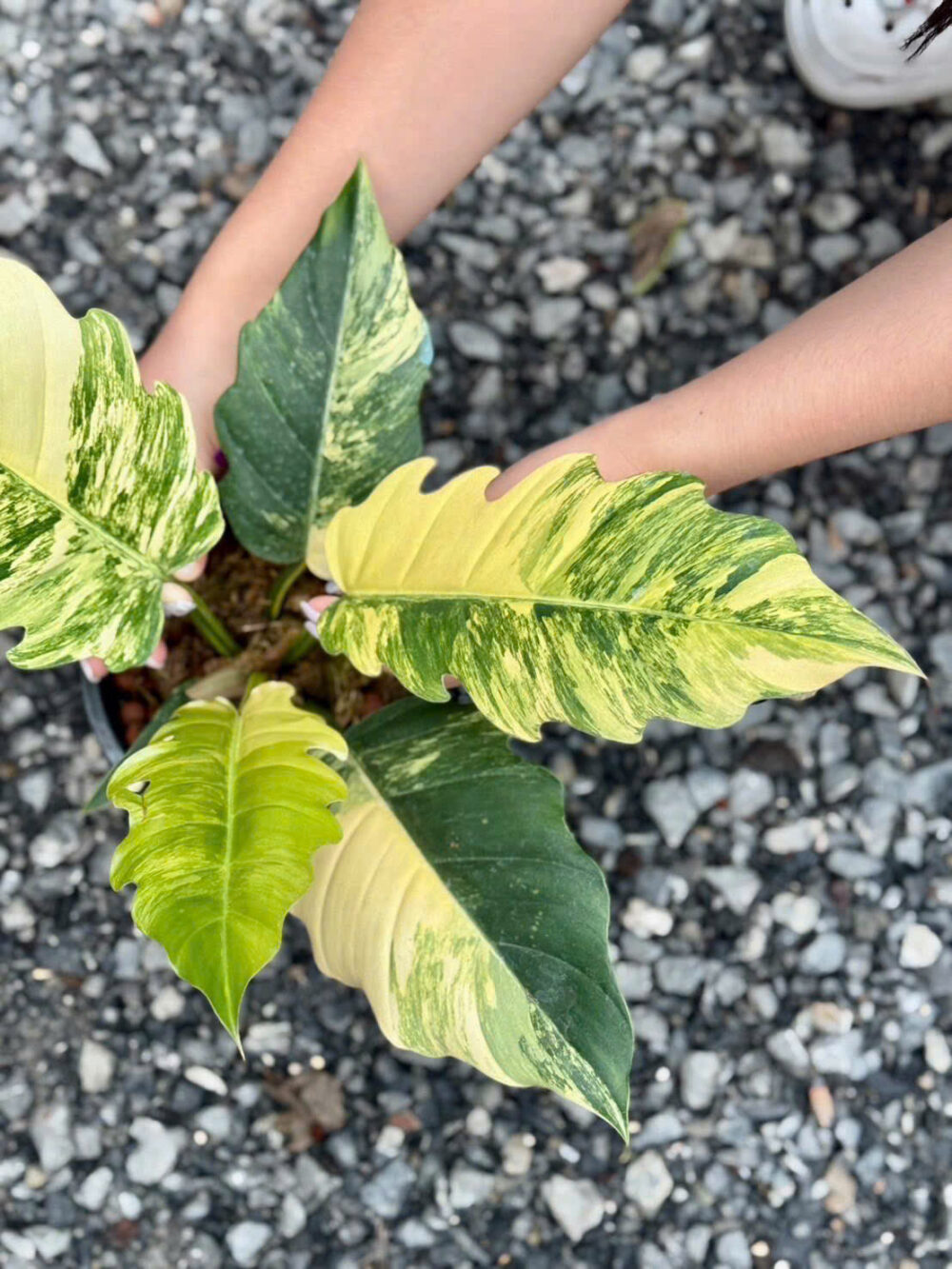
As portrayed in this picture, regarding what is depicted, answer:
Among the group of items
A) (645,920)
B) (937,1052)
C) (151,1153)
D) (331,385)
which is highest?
(331,385)

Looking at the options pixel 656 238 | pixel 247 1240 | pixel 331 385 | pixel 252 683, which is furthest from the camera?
pixel 656 238

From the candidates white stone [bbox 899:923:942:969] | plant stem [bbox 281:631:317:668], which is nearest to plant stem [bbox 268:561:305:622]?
plant stem [bbox 281:631:317:668]

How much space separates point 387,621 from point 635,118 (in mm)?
876

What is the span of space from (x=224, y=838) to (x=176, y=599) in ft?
0.83

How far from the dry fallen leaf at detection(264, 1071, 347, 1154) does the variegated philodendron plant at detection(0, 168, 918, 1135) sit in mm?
375

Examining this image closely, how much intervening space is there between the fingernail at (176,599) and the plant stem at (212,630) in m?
0.03

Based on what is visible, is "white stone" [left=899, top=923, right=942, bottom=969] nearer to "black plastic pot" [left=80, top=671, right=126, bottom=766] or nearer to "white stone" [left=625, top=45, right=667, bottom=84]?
"black plastic pot" [left=80, top=671, right=126, bottom=766]

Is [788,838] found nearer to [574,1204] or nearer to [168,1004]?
[574,1204]

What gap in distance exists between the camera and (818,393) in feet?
3.00

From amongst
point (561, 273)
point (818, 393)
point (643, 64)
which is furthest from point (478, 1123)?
point (643, 64)

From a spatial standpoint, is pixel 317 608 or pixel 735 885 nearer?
pixel 317 608

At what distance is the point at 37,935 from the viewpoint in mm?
1236

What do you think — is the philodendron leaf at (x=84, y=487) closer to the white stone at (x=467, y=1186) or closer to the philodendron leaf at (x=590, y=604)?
the philodendron leaf at (x=590, y=604)

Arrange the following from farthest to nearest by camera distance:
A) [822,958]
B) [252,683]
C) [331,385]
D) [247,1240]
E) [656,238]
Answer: [656,238], [822,958], [247,1240], [252,683], [331,385]
